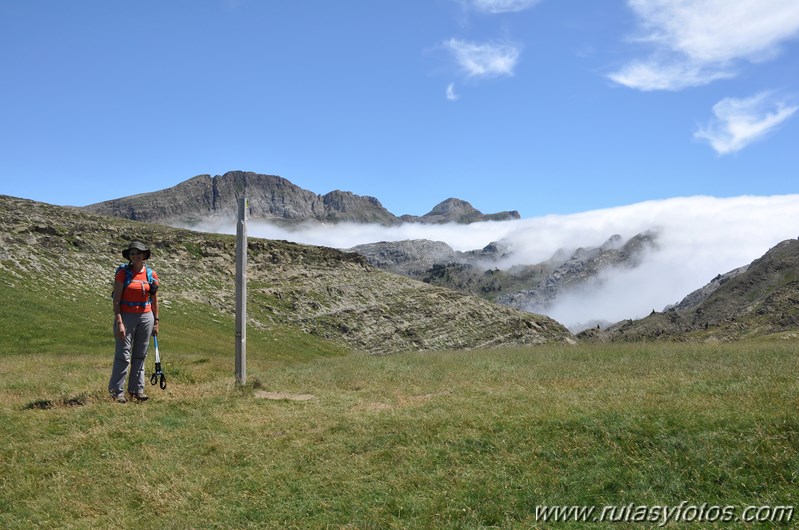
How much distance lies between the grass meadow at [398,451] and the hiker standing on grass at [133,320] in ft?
2.18

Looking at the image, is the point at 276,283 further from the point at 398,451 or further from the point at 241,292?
the point at 398,451

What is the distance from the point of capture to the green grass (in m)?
7.57

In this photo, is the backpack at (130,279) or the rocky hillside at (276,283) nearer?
the backpack at (130,279)

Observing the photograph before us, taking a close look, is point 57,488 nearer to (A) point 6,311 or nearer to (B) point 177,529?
(B) point 177,529

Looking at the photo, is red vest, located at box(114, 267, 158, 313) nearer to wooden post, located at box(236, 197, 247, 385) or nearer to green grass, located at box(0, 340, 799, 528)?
green grass, located at box(0, 340, 799, 528)

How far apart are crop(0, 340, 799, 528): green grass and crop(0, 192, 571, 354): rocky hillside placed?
40344mm

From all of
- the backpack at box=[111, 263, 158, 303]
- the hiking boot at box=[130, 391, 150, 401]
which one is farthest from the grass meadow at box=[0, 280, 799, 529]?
the backpack at box=[111, 263, 158, 303]

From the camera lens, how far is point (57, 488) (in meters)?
8.73

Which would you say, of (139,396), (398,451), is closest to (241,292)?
(139,396)

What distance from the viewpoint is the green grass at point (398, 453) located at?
757cm

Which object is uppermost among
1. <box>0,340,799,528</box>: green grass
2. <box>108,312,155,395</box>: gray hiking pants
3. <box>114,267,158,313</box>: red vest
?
<box>114,267,158,313</box>: red vest

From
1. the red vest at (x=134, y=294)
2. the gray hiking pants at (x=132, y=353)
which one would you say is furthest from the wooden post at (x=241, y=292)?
the red vest at (x=134, y=294)

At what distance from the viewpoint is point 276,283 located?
7750 cm

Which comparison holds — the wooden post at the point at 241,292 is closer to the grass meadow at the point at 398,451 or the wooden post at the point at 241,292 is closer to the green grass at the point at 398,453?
the grass meadow at the point at 398,451
